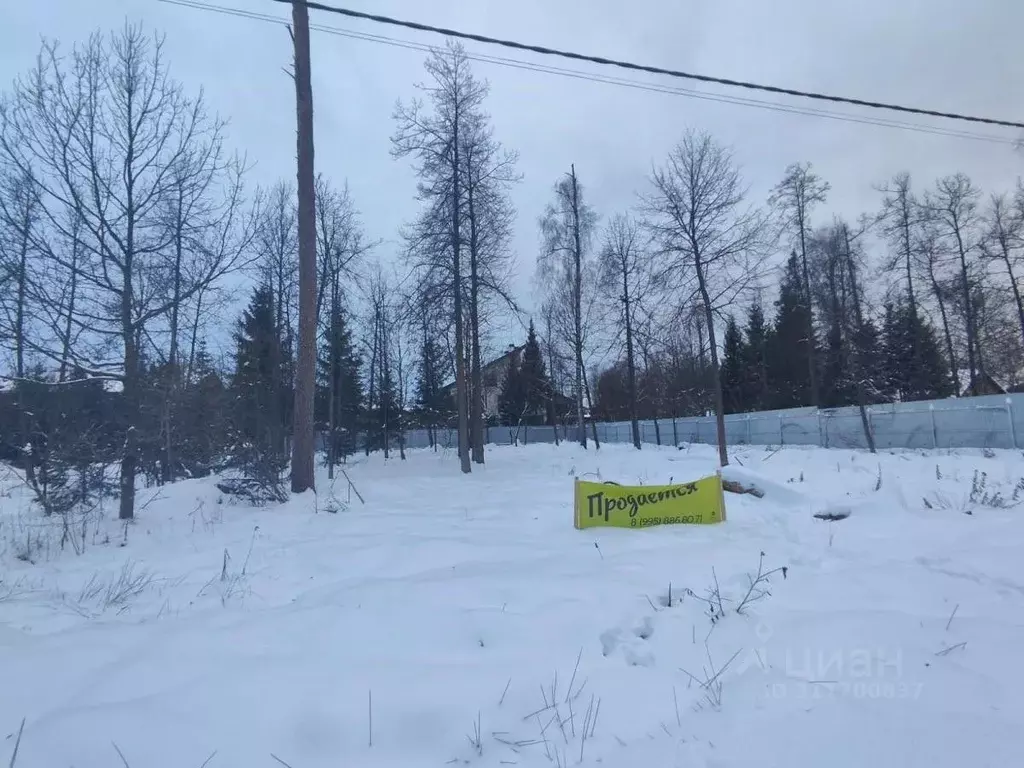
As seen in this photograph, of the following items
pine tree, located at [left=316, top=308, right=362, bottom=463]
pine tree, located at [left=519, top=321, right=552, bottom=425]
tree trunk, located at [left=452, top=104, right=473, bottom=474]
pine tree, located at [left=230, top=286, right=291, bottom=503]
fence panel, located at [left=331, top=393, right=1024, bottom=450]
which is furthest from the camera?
pine tree, located at [left=519, top=321, right=552, bottom=425]

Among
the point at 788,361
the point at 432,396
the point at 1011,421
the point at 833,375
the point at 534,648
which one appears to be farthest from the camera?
the point at 788,361

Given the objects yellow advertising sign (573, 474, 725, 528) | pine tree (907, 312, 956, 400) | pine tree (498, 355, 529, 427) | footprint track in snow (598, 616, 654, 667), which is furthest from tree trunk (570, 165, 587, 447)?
footprint track in snow (598, 616, 654, 667)

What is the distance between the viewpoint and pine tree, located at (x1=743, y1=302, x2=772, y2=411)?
45688 mm

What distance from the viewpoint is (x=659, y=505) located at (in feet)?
24.9

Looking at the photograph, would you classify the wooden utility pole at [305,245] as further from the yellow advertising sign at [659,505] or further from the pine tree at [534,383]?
the pine tree at [534,383]

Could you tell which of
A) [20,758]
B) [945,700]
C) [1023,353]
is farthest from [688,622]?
[1023,353]

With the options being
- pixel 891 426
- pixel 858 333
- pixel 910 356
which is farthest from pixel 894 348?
pixel 891 426

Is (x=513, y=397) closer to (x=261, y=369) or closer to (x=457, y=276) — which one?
(x=261, y=369)

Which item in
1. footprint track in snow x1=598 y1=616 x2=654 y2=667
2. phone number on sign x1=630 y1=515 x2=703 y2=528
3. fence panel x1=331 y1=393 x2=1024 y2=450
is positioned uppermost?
fence panel x1=331 y1=393 x2=1024 y2=450

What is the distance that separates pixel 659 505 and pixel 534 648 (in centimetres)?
386

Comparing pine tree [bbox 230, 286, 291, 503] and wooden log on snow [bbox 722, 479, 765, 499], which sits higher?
pine tree [bbox 230, 286, 291, 503]

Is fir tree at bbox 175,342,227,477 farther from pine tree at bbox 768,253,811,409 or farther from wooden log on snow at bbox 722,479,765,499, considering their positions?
pine tree at bbox 768,253,811,409

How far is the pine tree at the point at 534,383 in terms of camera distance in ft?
147

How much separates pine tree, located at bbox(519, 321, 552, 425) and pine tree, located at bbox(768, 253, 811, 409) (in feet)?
54.2
